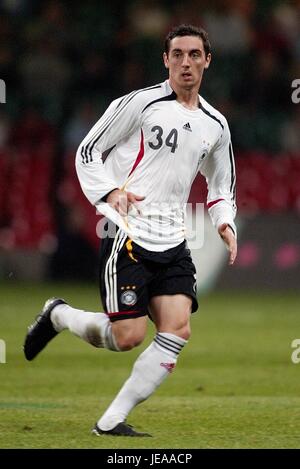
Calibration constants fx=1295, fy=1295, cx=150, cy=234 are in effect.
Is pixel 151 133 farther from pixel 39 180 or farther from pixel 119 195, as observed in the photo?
pixel 39 180

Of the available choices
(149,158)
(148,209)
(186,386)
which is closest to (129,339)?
(148,209)

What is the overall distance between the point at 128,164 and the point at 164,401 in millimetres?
2291

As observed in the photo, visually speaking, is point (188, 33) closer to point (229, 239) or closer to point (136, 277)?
point (229, 239)

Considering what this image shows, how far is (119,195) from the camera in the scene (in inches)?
288

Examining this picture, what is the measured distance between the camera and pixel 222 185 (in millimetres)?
8023

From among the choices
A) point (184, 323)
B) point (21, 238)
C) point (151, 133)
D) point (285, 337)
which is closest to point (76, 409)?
point (184, 323)

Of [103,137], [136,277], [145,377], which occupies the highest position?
[103,137]

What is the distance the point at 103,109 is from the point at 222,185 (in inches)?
431

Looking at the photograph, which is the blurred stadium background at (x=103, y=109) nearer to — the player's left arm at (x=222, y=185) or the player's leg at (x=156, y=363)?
the player's left arm at (x=222, y=185)

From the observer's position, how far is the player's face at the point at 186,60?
7.54 m

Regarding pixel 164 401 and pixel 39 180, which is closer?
pixel 164 401

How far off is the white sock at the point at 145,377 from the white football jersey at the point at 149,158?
22.4 inches

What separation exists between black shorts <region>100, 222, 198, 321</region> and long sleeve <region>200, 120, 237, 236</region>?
435mm

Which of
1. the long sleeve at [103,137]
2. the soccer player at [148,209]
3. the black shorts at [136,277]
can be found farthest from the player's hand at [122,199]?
the black shorts at [136,277]
